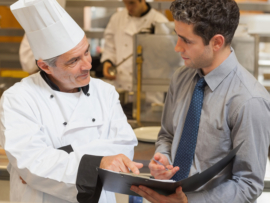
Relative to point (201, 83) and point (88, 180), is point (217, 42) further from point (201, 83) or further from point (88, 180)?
point (88, 180)

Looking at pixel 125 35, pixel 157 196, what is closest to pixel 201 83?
pixel 157 196

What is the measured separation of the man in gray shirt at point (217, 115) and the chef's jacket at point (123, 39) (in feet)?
7.84

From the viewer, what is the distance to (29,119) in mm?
1413

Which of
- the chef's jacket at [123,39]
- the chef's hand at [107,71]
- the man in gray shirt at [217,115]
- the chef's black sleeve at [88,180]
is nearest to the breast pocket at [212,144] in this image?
the man in gray shirt at [217,115]

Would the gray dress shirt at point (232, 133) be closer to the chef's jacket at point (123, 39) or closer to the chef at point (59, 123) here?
the chef at point (59, 123)

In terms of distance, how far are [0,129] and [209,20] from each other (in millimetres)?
959

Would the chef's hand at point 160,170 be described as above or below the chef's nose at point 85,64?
below

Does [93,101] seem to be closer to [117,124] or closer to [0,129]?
[117,124]

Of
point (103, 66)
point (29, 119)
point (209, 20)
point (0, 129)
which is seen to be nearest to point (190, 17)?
point (209, 20)

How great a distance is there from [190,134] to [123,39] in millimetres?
2638

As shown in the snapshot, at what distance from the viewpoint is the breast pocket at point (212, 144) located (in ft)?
4.63

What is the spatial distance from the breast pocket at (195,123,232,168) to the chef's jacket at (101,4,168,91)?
253 centimetres

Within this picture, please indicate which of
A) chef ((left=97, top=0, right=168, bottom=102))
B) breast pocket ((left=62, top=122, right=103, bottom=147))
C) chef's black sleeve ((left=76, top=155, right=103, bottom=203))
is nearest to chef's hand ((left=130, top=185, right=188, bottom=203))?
chef's black sleeve ((left=76, top=155, right=103, bottom=203))

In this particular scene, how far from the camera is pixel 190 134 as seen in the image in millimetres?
1498
